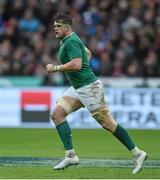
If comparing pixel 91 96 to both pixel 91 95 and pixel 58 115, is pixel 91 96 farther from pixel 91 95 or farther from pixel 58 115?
pixel 58 115

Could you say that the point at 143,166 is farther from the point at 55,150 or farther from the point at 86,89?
the point at 55,150

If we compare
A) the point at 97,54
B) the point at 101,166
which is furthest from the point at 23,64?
the point at 101,166

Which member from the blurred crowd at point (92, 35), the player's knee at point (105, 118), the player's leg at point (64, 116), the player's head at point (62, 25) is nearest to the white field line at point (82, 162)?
the player's leg at point (64, 116)

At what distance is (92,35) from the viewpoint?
21.7 meters

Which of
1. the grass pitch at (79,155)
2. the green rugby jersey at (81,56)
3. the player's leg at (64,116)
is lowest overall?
the grass pitch at (79,155)

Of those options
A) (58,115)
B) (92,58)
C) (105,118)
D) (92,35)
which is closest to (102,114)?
(105,118)

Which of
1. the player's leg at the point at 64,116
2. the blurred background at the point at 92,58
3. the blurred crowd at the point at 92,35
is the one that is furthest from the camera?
the blurred crowd at the point at 92,35

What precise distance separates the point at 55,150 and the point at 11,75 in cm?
743

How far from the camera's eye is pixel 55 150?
45.8 feet

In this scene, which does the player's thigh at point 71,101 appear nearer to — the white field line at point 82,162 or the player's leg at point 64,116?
the player's leg at point 64,116

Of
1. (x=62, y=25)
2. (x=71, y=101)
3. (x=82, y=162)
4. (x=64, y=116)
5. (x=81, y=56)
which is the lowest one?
(x=82, y=162)

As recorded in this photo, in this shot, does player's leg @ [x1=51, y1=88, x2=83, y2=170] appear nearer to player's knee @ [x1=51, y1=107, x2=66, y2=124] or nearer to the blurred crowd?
player's knee @ [x1=51, y1=107, x2=66, y2=124]

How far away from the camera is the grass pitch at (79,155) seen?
1041cm

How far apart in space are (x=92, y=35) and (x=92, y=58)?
0.84 metres
